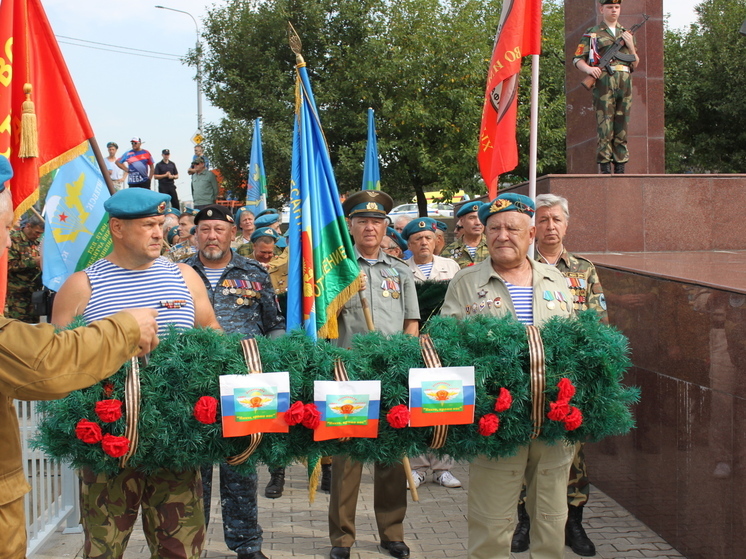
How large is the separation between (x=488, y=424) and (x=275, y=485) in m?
3.10

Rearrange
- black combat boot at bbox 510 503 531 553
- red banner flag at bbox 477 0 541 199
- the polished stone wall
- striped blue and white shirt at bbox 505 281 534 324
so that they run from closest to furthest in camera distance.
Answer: striped blue and white shirt at bbox 505 281 534 324 → the polished stone wall → black combat boot at bbox 510 503 531 553 → red banner flag at bbox 477 0 541 199

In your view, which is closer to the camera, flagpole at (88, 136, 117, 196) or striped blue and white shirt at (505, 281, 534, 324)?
striped blue and white shirt at (505, 281, 534, 324)

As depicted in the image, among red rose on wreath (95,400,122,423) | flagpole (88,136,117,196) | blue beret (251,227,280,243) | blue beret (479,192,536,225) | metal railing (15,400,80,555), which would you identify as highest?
flagpole (88,136,117,196)

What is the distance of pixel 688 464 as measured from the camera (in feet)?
14.6

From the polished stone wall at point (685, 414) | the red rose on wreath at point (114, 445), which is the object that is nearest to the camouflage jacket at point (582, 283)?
the polished stone wall at point (685, 414)

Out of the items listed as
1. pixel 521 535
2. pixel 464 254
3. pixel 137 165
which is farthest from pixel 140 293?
pixel 137 165

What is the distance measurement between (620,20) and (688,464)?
679 centimetres

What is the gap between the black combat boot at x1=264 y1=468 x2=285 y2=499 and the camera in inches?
231

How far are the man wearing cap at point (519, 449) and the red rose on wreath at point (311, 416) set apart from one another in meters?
0.92

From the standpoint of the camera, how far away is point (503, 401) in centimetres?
328

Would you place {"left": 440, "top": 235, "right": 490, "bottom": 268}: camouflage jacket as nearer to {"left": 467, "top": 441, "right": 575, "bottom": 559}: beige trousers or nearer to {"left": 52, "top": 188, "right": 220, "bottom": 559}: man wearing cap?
{"left": 467, "top": 441, "right": 575, "bottom": 559}: beige trousers

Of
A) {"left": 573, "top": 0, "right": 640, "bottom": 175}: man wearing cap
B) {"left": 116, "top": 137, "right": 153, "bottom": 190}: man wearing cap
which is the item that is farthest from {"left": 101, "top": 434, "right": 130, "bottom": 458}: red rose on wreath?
{"left": 116, "top": 137, "right": 153, "bottom": 190}: man wearing cap

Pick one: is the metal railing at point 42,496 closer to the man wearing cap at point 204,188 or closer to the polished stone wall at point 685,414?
the polished stone wall at point 685,414

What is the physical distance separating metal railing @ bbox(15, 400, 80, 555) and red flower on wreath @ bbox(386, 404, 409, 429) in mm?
2216
